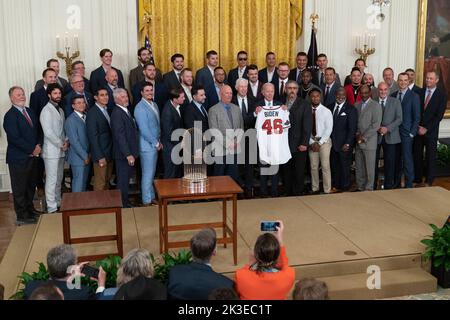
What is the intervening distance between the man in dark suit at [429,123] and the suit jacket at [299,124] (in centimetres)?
209

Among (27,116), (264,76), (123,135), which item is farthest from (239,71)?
(27,116)

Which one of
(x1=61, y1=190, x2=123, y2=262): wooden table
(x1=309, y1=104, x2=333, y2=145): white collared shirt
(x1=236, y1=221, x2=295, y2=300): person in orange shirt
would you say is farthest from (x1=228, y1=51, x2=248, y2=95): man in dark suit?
(x1=236, y1=221, x2=295, y2=300): person in orange shirt

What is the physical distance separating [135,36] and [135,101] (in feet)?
5.53

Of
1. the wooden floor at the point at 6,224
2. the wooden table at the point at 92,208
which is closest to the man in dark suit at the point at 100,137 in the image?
the wooden floor at the point at 6,224

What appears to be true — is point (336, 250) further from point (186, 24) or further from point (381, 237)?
point (186, 24)

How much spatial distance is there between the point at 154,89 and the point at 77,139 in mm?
1526

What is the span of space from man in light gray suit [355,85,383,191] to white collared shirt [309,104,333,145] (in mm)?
544

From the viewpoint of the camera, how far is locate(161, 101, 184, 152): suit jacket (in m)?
8.19

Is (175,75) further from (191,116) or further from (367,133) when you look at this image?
(367,133)

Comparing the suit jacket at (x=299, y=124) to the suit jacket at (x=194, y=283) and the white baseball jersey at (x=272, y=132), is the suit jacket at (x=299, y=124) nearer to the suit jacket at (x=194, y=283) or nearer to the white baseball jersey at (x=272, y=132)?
the white baseball jersey at (x=272, y=132)

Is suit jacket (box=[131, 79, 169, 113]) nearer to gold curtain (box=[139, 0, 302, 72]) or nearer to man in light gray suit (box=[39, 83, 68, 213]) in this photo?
man in light gray suit (box=[39, 83, 68, 213])

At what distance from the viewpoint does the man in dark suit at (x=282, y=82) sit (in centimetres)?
934

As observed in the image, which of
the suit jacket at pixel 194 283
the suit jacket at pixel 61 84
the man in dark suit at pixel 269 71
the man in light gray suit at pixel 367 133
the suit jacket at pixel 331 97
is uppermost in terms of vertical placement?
the man in dark suit at pixel 269 71

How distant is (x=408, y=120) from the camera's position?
922 cm
